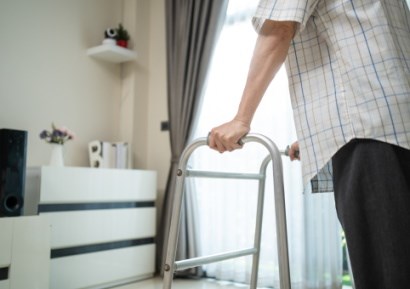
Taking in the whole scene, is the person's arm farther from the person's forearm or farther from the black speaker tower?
the black speaker tower

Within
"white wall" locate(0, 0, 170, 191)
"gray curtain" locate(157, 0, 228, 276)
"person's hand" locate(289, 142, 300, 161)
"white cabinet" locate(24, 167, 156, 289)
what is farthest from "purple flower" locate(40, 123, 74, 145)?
"person's hand" locate(289, 142, 300, 161)

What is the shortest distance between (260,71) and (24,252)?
1692mm

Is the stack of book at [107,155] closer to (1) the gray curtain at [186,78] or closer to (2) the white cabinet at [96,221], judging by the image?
(2) the white cabinet at [96,221]

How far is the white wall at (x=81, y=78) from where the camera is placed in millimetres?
2605

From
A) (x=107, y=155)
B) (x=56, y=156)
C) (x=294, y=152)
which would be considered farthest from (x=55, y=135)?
(x=294, y=152)

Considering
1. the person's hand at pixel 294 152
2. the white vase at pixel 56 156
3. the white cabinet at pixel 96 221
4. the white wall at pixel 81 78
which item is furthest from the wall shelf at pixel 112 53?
the person's hand at pixel 294 152

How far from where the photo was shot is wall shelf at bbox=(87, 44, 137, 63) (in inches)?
116

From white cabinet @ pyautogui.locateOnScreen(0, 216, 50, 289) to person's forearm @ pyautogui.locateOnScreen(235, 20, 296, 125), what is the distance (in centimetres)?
155

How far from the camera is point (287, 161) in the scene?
242cm

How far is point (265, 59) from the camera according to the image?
2.97 feet

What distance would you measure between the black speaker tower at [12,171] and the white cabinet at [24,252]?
99 millimetres

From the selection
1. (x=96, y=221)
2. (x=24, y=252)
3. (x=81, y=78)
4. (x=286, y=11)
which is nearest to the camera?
(x=286, y=11)

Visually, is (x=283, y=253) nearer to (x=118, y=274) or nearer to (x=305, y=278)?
(x=305, y=278)

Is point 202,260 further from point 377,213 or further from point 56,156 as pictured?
point 56,156
